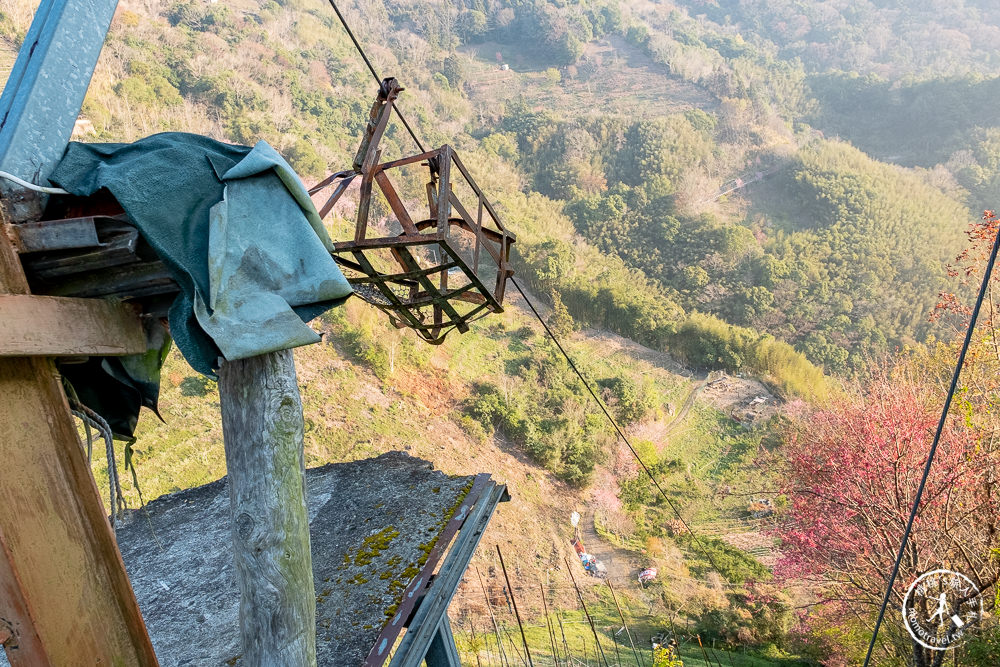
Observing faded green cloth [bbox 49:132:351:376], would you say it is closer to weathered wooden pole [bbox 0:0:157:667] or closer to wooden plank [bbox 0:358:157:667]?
weathered wooden pole [bbox 0:0:157:667]

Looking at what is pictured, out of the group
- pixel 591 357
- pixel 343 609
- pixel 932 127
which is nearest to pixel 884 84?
pixel 932 127

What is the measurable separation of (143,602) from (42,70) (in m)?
3.25

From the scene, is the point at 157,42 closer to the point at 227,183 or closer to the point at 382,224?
the point at 382,224

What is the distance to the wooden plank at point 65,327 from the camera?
4.46 feet

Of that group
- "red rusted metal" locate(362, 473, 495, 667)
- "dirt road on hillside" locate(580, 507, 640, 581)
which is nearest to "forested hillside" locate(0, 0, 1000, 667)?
"dirt road on hillside" locate(580, 507, 640, 581)

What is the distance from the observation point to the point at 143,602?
360 centimetres

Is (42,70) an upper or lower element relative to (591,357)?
upper

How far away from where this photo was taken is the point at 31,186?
1410mm

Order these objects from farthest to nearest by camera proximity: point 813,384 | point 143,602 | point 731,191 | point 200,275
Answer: point 731,191 < point 813,384 < point 143,602 < point 200,275

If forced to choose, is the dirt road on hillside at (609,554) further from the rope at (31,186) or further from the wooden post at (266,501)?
the rope at (31,186)

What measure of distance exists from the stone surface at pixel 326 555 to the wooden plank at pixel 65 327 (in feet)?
5.39

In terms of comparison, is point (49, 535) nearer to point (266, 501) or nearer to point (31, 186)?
point (266, 501)
